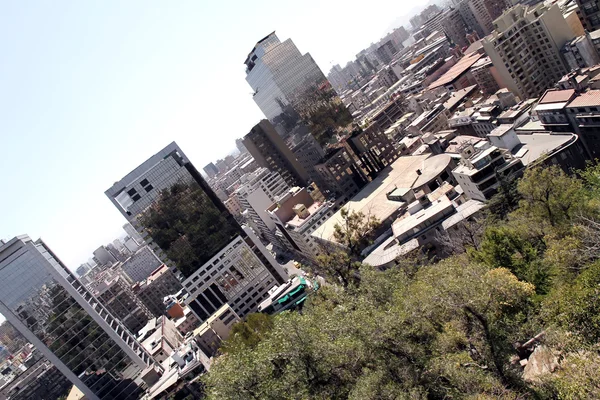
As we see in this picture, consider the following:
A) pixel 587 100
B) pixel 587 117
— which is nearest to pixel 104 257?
pixel 587 117

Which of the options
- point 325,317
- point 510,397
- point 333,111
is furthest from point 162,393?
point 333,111

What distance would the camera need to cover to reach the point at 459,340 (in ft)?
59.3

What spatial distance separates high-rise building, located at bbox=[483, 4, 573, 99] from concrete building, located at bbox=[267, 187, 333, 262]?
33108 mm

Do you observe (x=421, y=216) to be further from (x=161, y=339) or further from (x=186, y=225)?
(x=161, y=339)

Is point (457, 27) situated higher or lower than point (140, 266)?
higher

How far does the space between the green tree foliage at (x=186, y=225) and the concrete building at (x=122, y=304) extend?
40279mm

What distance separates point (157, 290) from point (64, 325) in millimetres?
44775

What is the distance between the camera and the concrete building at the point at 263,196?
8081cm

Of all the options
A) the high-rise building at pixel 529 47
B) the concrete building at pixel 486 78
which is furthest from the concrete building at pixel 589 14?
the concrete building at pixel 486 78

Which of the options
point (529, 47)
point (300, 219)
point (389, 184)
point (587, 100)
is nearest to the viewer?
point (587, 100)

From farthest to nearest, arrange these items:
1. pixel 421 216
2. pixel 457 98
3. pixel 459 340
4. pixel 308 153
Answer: pixel 308 153, pixel 457 98, pixel 421 216, pixel 459 340

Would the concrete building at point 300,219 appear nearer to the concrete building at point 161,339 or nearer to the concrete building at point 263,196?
the concrete building at point 263,196

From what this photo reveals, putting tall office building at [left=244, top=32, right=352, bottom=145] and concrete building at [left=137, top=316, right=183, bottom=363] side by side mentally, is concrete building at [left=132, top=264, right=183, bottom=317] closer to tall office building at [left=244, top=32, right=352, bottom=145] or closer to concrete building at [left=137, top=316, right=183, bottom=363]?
concrete building at [left=137, top=316, right=183, bottom=363]

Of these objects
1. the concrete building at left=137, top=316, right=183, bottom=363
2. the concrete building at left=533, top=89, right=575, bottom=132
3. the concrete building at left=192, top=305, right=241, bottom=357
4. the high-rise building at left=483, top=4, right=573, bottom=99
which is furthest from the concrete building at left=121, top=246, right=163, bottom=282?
the concrete building at left=533, top=89, right=575, bottom=132
